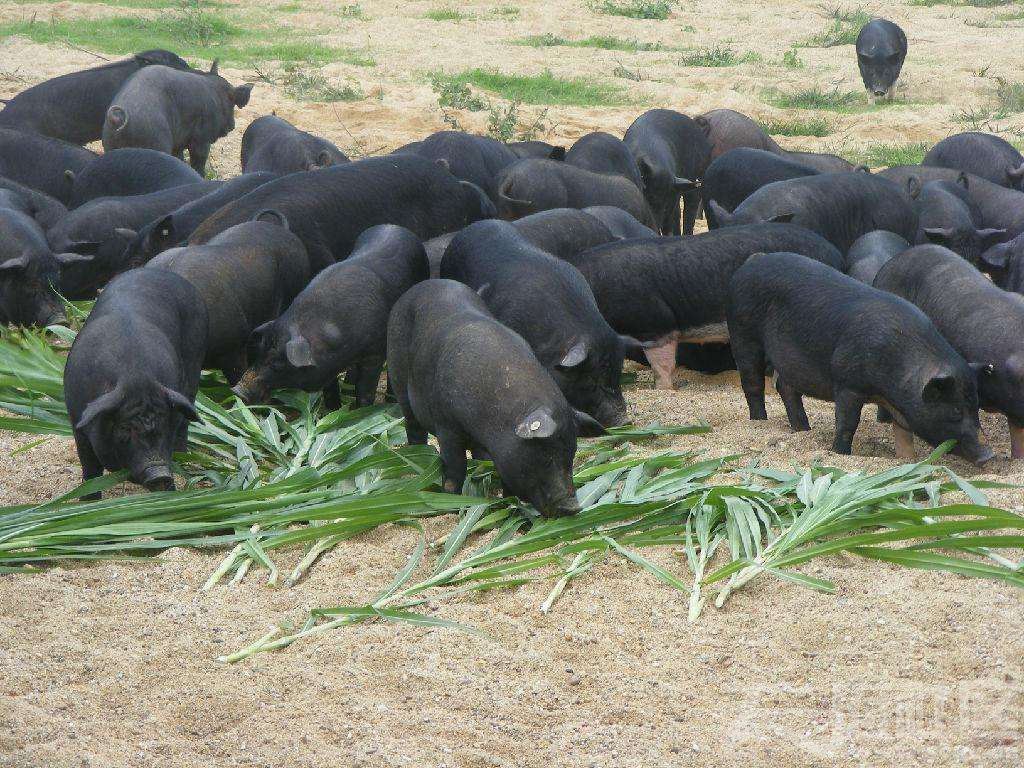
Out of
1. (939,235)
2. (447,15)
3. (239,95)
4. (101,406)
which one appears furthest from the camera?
(447,15)

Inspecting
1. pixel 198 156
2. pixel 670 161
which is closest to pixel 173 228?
pixel 670 161

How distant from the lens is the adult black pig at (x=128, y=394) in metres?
4.48

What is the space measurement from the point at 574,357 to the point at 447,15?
15.2 meters

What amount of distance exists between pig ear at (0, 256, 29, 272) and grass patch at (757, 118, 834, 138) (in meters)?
8.30

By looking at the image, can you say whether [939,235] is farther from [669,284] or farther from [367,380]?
[367,380]

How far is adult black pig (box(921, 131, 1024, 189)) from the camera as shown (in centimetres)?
998

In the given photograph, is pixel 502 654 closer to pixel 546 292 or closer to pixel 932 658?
pixel 932 658

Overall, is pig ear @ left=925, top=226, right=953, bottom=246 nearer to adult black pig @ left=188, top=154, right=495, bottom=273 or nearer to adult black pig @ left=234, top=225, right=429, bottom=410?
adult black pig @ left=188, top=154, right=495, bottom=273

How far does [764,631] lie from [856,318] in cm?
210

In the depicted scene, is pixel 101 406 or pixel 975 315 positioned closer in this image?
pixel 101 406

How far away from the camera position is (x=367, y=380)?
19.0 ft

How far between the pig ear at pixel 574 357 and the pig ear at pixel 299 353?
40.9 inches

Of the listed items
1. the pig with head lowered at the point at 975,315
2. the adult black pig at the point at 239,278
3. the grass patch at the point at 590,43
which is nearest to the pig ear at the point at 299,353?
the adult black pig at the point at 239,278

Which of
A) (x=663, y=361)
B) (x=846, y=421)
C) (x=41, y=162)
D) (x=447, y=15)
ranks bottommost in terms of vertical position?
(x=663, y=361)
